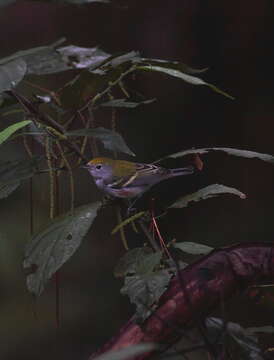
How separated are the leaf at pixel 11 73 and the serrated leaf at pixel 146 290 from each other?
275mm

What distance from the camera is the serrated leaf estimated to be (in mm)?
694

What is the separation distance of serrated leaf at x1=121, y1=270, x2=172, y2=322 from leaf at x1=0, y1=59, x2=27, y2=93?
275 millimetres

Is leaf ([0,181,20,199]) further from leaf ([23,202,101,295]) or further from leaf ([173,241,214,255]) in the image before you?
leaf ([173,241,214,255])

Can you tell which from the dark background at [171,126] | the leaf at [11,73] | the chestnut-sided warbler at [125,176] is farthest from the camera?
the dark background at [171,126]

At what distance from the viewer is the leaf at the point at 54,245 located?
0.71 m

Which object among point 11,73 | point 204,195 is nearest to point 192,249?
point 204,195

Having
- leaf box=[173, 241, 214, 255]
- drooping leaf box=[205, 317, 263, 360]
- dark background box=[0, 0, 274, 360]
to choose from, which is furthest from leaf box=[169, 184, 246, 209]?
dark background box=[0, 0, 274, 360]

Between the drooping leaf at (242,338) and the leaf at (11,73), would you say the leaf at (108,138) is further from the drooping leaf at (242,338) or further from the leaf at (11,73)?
the drooping leaf at (242,338)

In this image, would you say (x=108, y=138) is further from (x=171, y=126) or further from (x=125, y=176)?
(x=171, y=126)

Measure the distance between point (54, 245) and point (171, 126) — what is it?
41.2 inches

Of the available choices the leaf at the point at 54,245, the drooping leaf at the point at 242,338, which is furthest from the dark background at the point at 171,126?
the leaf at the point at 54,245

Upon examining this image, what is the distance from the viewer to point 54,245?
729 millimetres

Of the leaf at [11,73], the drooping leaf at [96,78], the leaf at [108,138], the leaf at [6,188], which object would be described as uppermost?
the leaf at [11,73]

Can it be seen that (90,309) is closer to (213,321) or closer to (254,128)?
(254,128)
